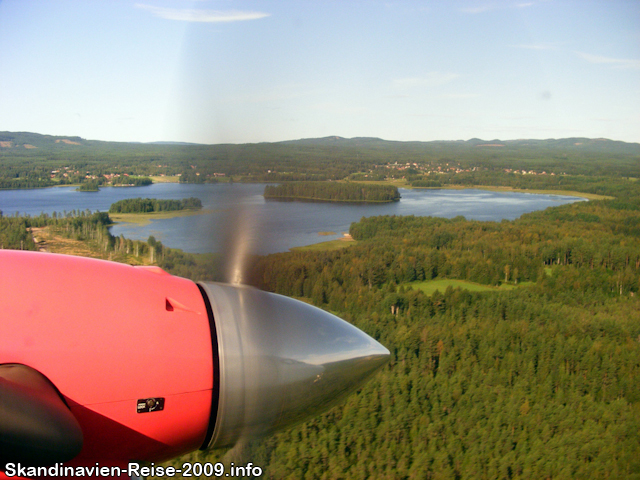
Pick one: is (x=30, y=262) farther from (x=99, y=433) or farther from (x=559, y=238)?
(x=559, y=238)

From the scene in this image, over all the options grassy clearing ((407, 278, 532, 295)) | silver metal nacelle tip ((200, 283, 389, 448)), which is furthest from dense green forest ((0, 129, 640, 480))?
grassy clearing ((407, 278, 532, 295))

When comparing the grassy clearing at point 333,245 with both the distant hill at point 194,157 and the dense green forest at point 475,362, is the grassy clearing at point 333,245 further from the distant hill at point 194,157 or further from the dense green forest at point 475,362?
the distant hill at point 194,157

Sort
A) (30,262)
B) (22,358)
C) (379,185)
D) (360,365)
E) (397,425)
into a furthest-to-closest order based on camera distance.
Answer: (379,185), (397,425), (360,365), (30,262), (22,358)

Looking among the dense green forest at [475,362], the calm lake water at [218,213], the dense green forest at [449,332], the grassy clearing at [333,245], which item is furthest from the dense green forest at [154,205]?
the grassy clearing at [333,245]

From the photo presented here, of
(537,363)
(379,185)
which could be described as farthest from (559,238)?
(537,363)

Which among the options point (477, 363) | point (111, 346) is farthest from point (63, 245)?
point (477, 363)

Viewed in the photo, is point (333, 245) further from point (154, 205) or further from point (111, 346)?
point (111, 346)

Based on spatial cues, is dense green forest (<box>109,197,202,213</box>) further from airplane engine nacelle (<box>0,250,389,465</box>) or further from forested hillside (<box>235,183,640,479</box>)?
airplane engine nacelle (<box>0,250,389,465</box>)
